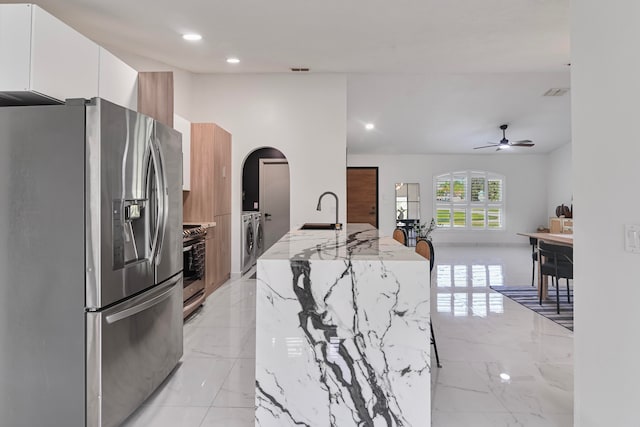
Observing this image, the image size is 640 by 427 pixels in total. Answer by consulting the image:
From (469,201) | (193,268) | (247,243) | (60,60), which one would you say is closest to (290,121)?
(247,243)

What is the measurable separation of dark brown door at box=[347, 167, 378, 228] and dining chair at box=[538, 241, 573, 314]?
19.1 ft

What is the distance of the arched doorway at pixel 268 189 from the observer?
7.32 metres

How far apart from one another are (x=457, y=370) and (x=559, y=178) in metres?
8.51

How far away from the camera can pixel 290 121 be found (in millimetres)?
5398

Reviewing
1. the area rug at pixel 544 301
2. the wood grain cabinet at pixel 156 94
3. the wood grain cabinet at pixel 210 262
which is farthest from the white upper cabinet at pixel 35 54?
the area rug at pixel 544 301

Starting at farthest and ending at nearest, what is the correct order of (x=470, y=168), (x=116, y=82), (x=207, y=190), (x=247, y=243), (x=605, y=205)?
(x=470, y=168)
(x=247, y=243)
(x=207, y=190)
(x=116, y=82)
(x=605, y=205)

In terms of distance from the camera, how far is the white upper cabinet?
196 cm

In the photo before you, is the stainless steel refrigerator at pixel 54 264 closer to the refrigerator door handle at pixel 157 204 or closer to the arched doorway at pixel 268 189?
the refrigerator door handle at pixel 157 204

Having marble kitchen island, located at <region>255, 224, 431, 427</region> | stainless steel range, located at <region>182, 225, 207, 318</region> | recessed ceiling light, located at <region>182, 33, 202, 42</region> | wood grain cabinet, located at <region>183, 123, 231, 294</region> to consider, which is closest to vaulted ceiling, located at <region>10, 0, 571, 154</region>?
recessed ceiling light, located at <region>182, 33, 202, 42</region>

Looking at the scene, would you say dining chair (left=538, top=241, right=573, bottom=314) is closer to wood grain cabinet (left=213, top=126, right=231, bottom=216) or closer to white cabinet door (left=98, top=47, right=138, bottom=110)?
wood grain cabinet (left=213, top=126, right=231, bottom=216)

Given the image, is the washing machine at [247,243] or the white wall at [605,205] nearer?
the white wall at [605,205]

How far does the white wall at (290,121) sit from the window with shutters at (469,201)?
214 inches

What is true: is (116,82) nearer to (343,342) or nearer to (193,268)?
(193,268)

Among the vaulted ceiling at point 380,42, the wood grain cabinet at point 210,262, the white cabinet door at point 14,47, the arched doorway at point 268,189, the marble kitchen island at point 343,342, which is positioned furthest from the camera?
the arched doorway at point 268,189
